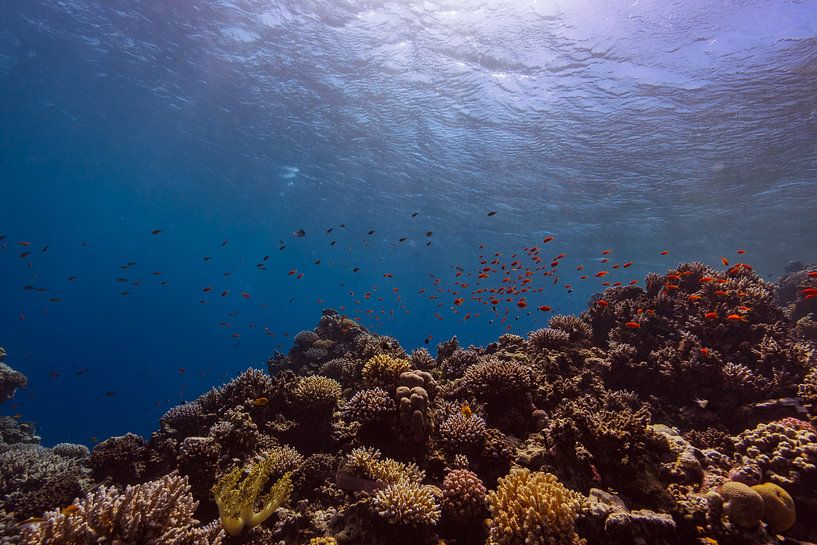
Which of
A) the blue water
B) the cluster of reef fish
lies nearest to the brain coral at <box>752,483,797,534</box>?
the cluster of reef fish

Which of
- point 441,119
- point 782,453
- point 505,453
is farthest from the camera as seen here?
point 441,119

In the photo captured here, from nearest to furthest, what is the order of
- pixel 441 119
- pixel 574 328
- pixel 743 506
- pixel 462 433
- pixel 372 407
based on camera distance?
1. pixel 743 506
2. pixel 462 433
3. pixel 372 407
4. pixel 574 328
5. pixel 441 119

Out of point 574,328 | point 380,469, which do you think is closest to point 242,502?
point 380,469

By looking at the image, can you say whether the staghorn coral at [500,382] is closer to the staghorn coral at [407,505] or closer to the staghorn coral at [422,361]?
the staghorn coral at [407,505]

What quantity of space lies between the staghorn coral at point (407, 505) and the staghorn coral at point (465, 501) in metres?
0.18

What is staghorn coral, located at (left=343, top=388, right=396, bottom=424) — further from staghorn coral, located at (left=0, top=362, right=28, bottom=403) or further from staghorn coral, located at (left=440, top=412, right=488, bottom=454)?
staghorn coral, located at (left=0, top=362, right=28, bottom=403)

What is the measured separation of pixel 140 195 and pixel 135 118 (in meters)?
28.6

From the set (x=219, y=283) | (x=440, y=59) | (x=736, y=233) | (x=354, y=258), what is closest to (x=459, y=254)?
(x=354, y=258)

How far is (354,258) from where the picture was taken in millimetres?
77000

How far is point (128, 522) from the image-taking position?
3.75 metres

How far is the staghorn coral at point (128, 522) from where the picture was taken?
3500mm

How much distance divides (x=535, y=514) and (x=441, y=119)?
2393cm

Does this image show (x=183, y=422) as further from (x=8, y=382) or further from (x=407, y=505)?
(x=8, y=382)

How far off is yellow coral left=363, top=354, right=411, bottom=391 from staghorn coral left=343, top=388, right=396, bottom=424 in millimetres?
753
